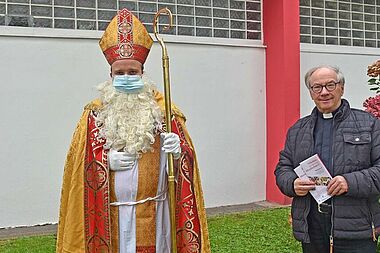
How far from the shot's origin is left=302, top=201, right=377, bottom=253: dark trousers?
3.25 m

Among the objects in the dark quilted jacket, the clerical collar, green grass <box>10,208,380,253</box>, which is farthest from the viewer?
Result: green grass <box>10,208,380,253</box>

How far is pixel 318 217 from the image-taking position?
3352 mm

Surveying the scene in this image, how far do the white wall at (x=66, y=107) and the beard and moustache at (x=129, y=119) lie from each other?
358cm

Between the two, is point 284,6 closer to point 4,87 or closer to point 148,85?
point 4,87

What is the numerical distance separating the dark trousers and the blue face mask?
121 centimetres

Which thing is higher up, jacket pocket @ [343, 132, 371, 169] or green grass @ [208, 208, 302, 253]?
jacket pocket @ [343, 132, 371, 169]

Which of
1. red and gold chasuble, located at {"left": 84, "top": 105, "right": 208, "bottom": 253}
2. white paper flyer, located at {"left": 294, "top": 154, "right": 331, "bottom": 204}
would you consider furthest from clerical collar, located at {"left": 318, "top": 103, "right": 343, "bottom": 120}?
red and gold chasuble, located at {"left": 84, "top": 105, "right": 208, "bottom": 253}

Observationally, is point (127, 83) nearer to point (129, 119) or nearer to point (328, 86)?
point (129, 119)

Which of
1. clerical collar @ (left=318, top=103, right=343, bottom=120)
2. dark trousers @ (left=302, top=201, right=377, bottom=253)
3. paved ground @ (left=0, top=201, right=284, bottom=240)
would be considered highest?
clerical collar @ (left=318, top=103, right=343, bottom=120)

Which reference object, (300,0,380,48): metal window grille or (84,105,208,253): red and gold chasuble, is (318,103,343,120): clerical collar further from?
(300,0,380,48): metal window grille

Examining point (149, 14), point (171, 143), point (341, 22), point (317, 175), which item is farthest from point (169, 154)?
point (341, 22)

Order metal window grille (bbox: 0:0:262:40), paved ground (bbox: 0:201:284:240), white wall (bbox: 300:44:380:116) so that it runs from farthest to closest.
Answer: white wall (bbox: 300:44:380:116) → metal window grille (bbox: 0:0:262:40) → paved ground (bbox: 0:201:284:240)

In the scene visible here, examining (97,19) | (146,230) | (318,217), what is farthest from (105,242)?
(97,19)

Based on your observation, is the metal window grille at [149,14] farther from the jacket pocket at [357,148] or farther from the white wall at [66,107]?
the jacket pocket at [357,148]
